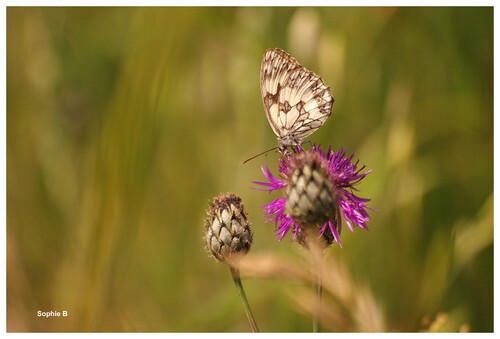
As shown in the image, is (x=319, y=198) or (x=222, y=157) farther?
(x=222, y=157)

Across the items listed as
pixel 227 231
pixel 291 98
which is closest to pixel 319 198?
pixel 227 231

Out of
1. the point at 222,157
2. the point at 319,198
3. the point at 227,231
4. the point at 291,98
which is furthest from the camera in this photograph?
the point at 222,157

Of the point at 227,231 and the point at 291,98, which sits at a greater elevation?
the point at 291,98

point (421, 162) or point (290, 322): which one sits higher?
point (421, 162)

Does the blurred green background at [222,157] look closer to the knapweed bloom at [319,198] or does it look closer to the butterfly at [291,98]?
the butterfly at [291,98]

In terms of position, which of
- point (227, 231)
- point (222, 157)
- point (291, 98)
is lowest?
point (227, 231)

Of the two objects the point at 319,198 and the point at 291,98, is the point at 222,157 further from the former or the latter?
the point at 319,198
